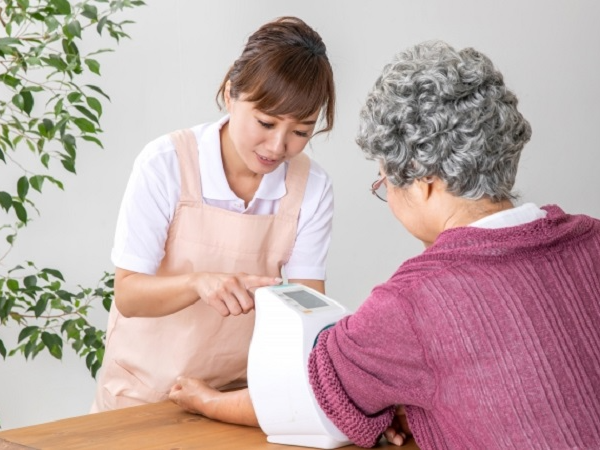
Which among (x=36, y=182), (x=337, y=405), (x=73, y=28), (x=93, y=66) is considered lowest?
(x=337, y=405)

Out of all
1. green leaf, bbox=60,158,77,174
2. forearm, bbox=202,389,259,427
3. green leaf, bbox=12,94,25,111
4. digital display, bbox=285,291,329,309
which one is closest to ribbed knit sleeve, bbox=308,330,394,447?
digital display, bbox=285,291,329,309

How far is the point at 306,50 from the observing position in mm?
2273

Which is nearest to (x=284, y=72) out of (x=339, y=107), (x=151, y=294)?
(x=151, y=294)

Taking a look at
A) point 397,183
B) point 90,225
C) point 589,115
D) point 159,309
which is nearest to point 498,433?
Result: point 397,183

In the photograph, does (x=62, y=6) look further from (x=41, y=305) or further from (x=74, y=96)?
(x=41, y=305)

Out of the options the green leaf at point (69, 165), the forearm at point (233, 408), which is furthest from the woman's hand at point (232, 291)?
the green leaf at point (69, 165)

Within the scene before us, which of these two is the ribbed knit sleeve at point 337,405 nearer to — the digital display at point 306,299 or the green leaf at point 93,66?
the digital display at point 306,299

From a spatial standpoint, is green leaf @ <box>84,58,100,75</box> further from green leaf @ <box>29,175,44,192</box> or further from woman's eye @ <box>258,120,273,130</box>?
woman's eye @ <box>258,120,273,130</box>

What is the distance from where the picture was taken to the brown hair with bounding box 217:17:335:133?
2.22m

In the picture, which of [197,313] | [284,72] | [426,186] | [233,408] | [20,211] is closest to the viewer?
[426,186]

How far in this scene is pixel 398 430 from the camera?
6.25 feet

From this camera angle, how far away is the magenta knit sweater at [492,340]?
155 cm

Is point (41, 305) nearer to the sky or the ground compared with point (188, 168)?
nearer to the ground

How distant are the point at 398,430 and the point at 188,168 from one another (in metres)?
0.87
